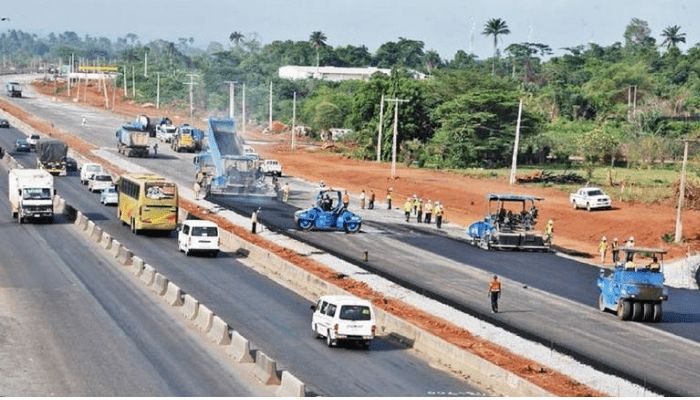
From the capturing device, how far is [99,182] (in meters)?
87.4

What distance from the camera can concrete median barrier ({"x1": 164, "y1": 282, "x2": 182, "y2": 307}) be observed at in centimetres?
4567

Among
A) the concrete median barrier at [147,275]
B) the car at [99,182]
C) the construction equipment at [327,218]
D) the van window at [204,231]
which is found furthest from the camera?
the car at [99,182]

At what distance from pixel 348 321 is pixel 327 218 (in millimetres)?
30965

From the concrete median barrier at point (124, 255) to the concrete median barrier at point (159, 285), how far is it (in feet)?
21.6

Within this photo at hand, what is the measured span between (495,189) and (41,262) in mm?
48029

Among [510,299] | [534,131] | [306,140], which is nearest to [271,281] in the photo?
[510,299]

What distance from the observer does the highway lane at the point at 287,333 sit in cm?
3388

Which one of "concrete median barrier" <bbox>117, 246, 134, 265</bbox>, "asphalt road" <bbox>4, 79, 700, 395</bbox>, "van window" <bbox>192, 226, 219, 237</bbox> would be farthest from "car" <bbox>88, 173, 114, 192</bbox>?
"concrete median barrier" <bbox>117, 246, 134, 265</bbox>

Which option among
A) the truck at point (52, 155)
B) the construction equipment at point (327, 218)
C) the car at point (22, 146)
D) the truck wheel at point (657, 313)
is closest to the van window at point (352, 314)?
the truck wheel at point (657, 313)

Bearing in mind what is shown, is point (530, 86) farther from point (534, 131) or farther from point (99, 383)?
point (99, 383)

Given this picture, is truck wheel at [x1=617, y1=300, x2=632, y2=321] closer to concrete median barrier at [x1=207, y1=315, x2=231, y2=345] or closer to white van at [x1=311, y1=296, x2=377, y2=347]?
white van at [x1=311, y1=296, x2=377, y2=347]

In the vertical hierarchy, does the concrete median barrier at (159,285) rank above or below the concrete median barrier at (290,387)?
below

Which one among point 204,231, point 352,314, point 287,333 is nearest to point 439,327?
point 352,314

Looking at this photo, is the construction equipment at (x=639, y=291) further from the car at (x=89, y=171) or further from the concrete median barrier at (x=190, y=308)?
the car at (x=89, y=171)
